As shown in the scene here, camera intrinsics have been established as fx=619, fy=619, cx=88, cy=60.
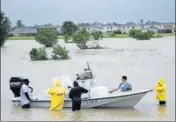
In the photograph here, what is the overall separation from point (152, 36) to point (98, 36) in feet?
90.6

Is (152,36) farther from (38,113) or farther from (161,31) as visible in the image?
(38,113)

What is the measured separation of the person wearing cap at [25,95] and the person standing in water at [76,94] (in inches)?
57.4

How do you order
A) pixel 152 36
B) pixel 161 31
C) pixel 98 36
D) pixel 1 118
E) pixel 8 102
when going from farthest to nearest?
pixel 161 31 < pixel 152 36 < pixel 98 36 < pixel 8 102 < pixel 1 118

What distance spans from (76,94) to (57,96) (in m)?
0.58

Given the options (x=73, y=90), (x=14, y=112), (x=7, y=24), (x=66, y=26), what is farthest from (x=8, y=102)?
(x=66, y=26)

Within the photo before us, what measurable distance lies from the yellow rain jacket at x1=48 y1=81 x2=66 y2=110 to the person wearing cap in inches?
31.2

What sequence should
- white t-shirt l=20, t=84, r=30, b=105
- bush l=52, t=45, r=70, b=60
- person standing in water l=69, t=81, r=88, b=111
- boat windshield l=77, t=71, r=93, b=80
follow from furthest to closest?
bush l=52, t=45, r=70, b=60 < boat windshield l=77, t=71, r=93, b=80 < white t-shirt l=20, t=84, r=30, b=105 < person standing in water l=69, t=81, r=88, b=111

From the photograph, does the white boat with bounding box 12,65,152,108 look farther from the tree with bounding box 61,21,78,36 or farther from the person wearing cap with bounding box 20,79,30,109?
the tree with bounding box 61,21,78,36

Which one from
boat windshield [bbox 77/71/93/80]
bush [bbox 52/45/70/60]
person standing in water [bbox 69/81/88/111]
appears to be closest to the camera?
person standing in water [bbox 69/81/88/111]

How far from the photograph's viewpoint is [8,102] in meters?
20.2

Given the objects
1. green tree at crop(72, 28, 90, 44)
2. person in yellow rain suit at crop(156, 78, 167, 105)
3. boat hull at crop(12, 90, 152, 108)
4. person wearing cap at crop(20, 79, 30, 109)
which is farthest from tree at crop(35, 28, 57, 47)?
boat hull at crop(12, 90, 152, 108)

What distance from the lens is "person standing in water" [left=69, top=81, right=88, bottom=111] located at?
57.3 feet

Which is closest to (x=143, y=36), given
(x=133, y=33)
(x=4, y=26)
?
(x=133, y=33)

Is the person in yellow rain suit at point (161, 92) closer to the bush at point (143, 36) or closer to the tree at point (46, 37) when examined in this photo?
the tree at point (46, 37)
